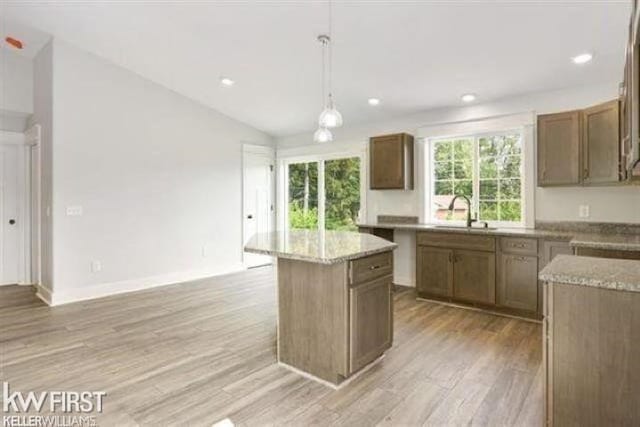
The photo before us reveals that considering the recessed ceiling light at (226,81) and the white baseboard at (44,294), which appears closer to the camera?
the white baseboard at (44,294)

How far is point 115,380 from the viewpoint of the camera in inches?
96.6

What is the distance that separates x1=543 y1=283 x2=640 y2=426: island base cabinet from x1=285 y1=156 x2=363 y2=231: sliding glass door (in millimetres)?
4038

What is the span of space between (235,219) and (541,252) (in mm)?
4463

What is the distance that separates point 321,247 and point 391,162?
8.66 ft

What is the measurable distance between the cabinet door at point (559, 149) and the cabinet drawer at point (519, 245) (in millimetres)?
653

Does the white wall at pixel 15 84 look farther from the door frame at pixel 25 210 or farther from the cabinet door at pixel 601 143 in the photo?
the cabinet door at pixel 601 143

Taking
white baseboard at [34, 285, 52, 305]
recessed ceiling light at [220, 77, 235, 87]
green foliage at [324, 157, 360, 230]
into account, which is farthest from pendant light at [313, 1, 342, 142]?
white baseboard at [34, 285, 52, 305]

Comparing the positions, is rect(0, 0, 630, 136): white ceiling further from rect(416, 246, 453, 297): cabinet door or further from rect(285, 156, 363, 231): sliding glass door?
rect(416, 246, 453, 297): cabinet door

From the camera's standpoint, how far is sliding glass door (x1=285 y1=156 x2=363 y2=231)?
18.9 ft

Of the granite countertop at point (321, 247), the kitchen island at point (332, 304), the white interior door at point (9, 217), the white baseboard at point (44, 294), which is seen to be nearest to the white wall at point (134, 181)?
the white baseboard at point (44, 294)

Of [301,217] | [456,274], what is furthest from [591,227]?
[301,217]

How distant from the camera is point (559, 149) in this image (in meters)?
3.59

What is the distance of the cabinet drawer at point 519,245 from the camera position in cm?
355

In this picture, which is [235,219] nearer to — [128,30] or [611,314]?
[128,30]
